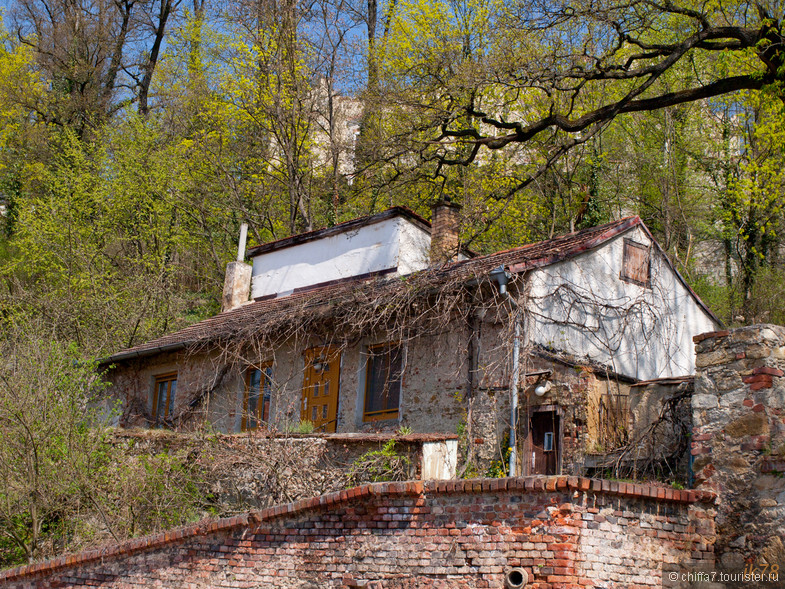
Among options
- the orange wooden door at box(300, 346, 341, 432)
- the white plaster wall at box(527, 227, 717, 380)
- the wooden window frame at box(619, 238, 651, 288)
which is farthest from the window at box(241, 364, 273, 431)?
the wooden window frame at box(619, 238, 651, 288)

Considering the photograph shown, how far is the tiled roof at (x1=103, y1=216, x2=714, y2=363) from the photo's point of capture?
13.7 metres

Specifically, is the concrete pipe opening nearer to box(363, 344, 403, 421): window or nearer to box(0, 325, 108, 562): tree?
box(363, 344, 403, 421): window

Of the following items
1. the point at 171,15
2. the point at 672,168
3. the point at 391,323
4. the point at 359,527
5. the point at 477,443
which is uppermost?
the point at 171,15

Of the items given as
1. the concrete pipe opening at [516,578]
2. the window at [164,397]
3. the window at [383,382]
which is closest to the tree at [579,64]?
the window at [383,382]

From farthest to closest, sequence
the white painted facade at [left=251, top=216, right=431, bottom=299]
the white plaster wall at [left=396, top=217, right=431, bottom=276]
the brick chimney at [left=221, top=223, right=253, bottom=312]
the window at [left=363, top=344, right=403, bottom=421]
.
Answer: the brick chimney at [left=221, top=223, right=253, bottom=312] → the white painted facade at [left=251, top=216, right=431, bottom=299] → the white plaster wall at [left=396, top=217, right=431, bottom=276] → the window at [left=363, top=344, right=403, bottom=421]

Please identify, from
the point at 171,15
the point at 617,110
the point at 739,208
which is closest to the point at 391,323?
the point at 617,110

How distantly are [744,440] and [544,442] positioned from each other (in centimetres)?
414

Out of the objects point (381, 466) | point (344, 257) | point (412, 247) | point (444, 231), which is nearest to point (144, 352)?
point (344, 257)

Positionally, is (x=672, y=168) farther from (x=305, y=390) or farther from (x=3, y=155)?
(x=3, y=155)

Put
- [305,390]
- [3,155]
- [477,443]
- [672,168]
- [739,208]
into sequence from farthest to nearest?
[3,155]
[672,168]
[739,208]
[305,390]
[477,443]

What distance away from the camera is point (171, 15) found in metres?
34.3

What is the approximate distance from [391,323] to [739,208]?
42.6 ft

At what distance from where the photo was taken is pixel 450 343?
1392 cm

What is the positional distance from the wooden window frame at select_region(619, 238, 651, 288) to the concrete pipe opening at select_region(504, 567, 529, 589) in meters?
7.98
